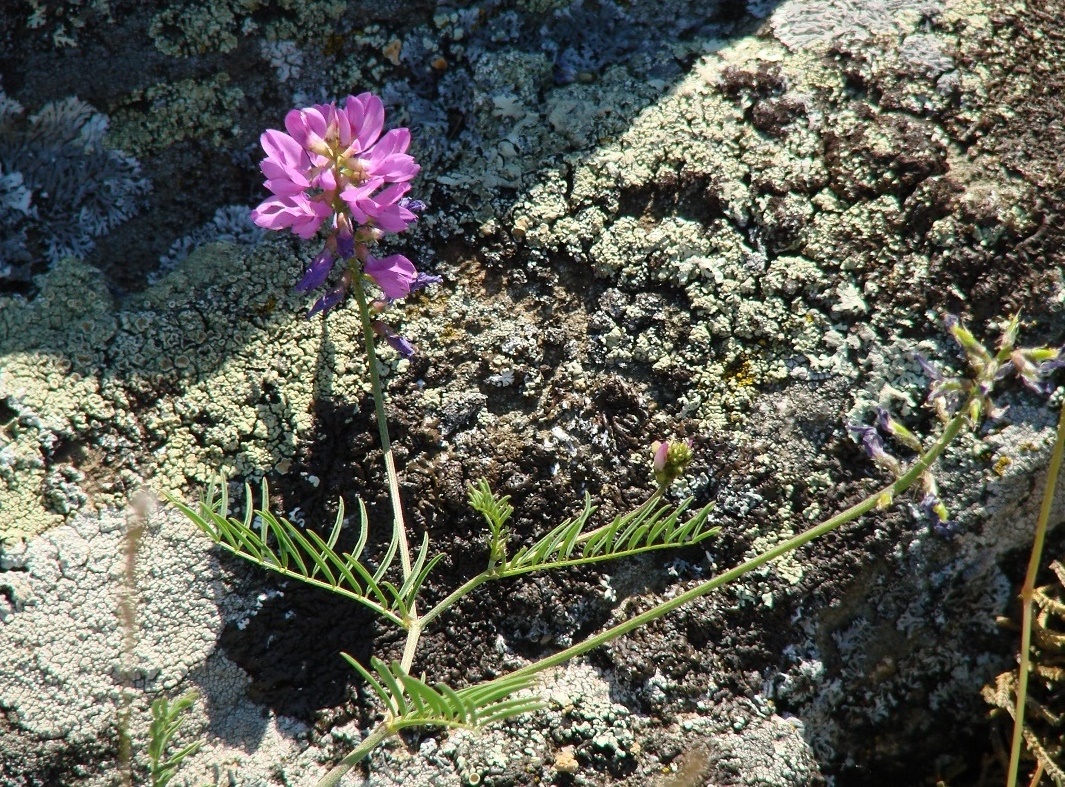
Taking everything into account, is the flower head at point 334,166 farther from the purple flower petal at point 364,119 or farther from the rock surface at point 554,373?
the rock surface at point 554,373

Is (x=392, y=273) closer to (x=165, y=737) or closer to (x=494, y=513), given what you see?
(x=494, y=513)

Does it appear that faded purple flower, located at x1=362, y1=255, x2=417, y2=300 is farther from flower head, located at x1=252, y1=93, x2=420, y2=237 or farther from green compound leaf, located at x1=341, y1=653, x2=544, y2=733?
green compound leaf, located at x1=341, y1=653, x2=544, y2=733

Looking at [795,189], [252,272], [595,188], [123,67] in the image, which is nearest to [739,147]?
[795,189]

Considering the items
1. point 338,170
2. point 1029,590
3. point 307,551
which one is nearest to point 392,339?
point 338,170

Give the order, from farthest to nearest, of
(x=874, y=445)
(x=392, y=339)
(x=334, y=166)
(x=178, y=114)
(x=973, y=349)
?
(x=178, y=114)
(x=392, y=339)
(x=334, y=166)
(x=874, y=445)
(x=973, y=349)

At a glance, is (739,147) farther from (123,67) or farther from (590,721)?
(123,67)

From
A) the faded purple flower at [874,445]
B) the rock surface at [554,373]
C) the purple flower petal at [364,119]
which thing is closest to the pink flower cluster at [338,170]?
the purple flower petal at [364,119]
